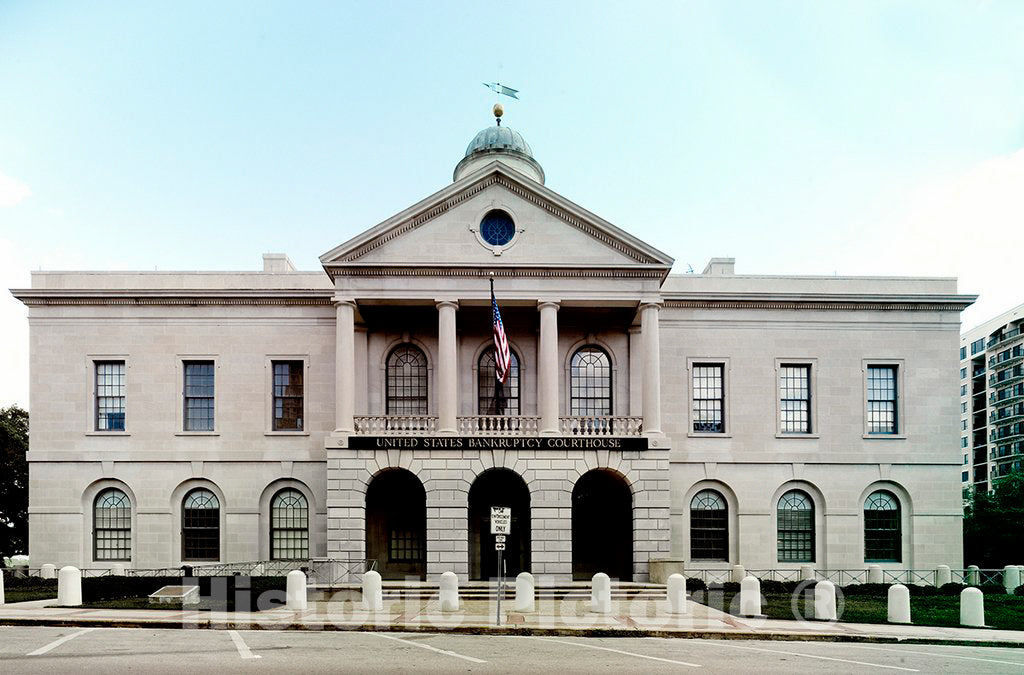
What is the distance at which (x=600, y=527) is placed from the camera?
32312 mm

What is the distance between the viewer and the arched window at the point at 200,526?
32.4 m

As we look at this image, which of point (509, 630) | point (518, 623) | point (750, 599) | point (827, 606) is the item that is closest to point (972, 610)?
point (827, 606)

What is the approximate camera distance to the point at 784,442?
33.4 metres

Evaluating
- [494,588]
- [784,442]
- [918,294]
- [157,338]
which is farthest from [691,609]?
[157,338]

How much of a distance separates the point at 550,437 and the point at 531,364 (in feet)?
14.0

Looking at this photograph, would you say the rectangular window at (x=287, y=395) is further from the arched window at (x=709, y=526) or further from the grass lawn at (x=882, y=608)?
the grass lawn at (x=882, y=608)

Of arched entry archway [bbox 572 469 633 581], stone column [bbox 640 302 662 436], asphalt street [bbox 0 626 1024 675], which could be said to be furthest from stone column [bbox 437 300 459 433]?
asphalt street [bbox 0 626 1024 675]

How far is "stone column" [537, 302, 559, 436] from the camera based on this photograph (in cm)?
2947

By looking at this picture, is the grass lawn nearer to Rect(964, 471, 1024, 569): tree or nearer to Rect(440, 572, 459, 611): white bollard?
Rect(440, 572, 459, 611): white bollard

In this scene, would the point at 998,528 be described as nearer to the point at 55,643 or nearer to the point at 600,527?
the point at 600,527

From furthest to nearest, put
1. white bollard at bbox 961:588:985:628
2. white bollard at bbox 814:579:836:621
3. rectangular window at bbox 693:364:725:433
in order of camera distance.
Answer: rectangular window at bbox 693:364:725:433 < white bollard at bbox 814:579:836:621 < white bollard at bbox 961:588:985:628

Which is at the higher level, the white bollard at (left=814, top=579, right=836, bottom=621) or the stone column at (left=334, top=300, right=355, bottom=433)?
the stone column at (left=334, top=300, right=355, bottom=433)

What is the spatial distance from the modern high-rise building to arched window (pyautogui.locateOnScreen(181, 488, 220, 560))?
78999 millimetres

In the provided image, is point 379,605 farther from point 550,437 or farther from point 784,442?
point 784,442
